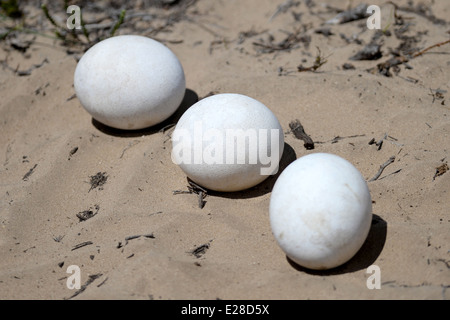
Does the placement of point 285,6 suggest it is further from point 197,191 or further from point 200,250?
point 200,250

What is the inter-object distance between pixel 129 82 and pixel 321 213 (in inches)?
84.1

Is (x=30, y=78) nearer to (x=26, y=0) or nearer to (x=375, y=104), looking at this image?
(x=26, y=0)

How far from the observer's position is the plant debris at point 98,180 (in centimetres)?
447

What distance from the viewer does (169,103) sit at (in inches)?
185

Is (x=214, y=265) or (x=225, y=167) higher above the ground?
(x=225, y=167)

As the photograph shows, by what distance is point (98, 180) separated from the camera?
4512 millimetres

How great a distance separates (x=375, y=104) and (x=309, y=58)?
1058mm

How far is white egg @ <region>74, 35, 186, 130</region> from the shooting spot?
14.8 ft

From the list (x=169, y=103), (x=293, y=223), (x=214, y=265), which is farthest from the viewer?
(x=169, y=103)

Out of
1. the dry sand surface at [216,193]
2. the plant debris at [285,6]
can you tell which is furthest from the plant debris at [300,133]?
the plant debris at [285,6]

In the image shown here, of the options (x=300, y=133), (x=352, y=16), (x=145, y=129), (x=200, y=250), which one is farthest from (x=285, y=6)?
(x=200, y=250)

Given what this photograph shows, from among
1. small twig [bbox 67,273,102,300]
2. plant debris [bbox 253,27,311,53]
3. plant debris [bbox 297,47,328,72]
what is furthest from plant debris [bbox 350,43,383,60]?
small twig [bbox 67,273,102,300]

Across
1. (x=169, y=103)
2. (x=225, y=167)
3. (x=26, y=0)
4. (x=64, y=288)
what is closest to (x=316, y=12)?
(x=169, y=103)

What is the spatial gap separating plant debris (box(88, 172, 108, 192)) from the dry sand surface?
0.6 inches
